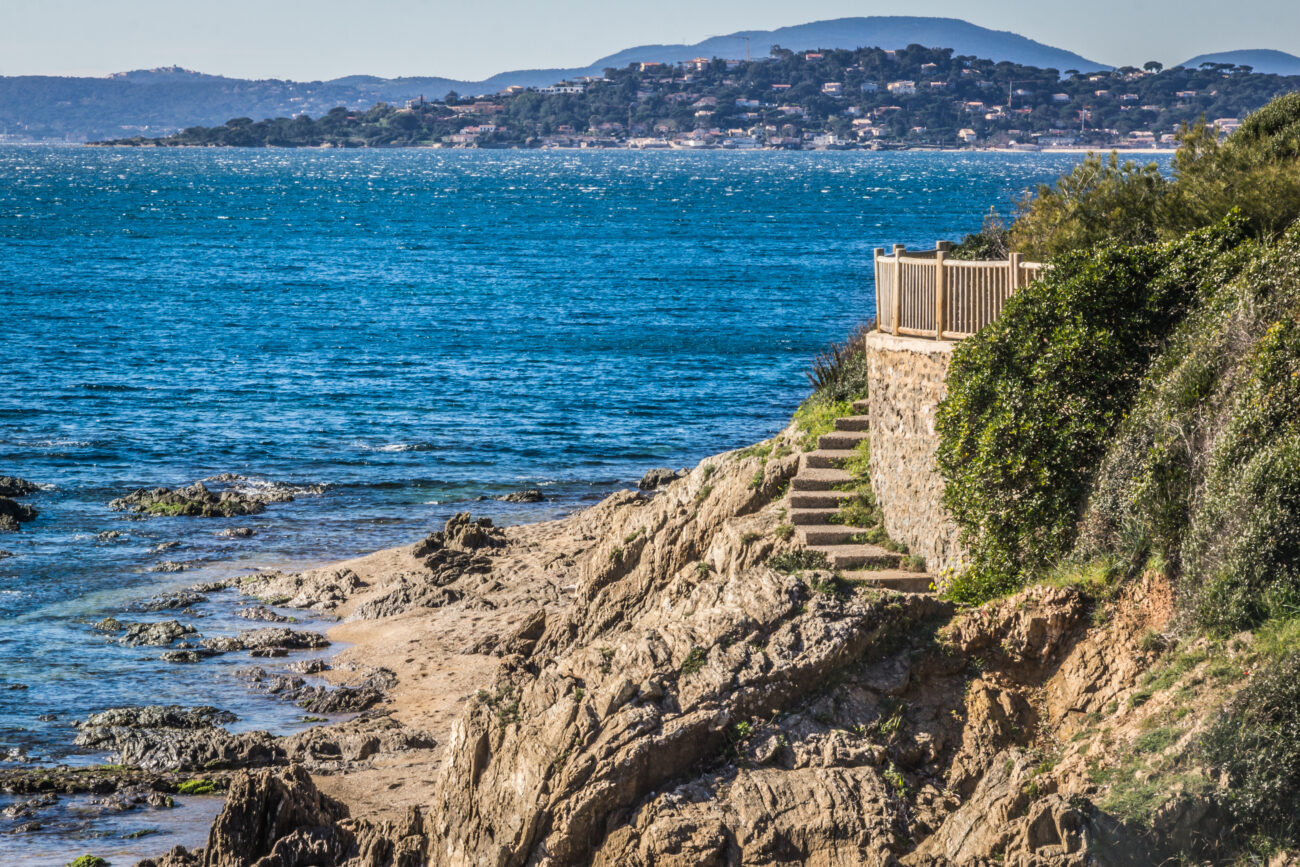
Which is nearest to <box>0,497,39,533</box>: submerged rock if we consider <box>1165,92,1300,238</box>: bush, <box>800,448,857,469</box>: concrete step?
<box>800,448,857,469</box>: concrete step

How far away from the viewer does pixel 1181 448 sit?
14.4 metres

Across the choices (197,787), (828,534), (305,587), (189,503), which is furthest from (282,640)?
(828,534)

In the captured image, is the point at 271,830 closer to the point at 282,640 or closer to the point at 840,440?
the point at 282,640

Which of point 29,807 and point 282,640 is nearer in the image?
point 29,807

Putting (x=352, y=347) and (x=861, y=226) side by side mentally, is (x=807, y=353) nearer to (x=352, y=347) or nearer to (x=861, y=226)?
(x=352, y=347)

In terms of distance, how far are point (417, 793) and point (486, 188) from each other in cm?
17094

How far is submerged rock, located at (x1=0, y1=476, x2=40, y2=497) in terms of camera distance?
35250mm

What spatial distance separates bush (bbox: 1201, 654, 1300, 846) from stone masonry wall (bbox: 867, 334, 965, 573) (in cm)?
539

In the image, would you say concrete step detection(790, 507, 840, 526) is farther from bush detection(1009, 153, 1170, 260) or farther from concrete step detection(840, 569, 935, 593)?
bush detection(1009, 153, 1170, 260)

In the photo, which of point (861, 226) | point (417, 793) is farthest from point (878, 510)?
point (861, 226)

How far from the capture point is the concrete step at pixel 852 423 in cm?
2205

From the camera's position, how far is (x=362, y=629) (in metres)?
25.6

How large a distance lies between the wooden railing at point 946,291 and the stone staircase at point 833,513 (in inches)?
94.4

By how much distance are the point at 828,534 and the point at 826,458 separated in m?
2.31
